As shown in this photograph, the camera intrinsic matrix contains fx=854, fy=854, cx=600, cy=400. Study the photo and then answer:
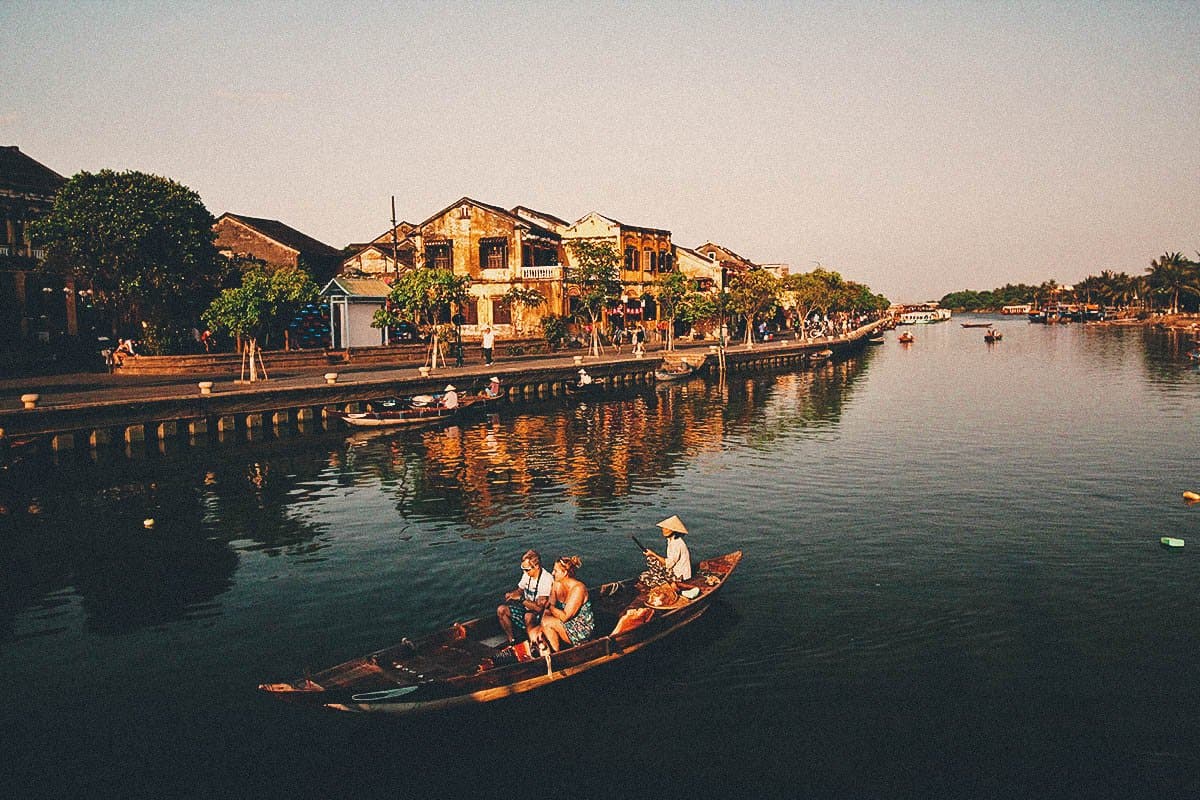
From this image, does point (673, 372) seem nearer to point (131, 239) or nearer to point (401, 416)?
point (401, 416)

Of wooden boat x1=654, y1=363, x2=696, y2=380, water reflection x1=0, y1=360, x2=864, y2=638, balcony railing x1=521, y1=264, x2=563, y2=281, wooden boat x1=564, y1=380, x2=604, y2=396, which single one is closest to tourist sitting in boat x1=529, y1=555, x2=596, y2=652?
water reflection x1=0, y1=360, x2=864, y2=638

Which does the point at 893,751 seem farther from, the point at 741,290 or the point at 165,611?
the point at 741,290

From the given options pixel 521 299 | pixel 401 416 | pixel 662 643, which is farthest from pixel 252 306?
pixel 662 643

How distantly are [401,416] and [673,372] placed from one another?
30226 mm

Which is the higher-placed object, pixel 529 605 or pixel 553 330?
pixel 553 330

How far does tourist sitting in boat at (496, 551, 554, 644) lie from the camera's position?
15586mm

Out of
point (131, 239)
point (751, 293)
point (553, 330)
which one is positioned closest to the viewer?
point (131, 239)

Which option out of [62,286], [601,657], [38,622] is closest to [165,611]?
[38,622]

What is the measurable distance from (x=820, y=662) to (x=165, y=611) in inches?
574

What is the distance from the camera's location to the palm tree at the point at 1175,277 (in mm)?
171875

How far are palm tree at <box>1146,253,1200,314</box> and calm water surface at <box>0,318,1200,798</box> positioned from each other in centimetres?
16132

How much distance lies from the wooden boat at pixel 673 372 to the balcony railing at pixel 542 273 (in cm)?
1570

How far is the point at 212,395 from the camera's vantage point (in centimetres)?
4122

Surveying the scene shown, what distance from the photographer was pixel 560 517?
2745 cm
